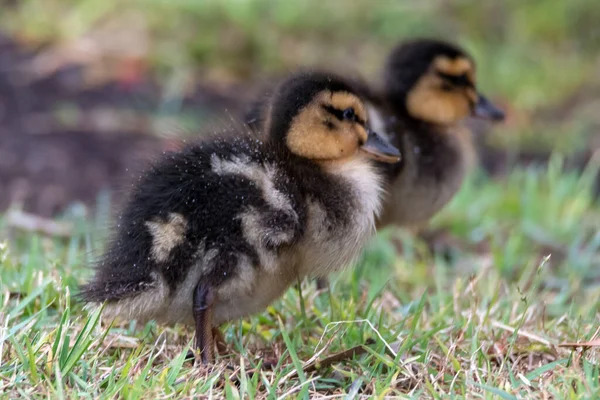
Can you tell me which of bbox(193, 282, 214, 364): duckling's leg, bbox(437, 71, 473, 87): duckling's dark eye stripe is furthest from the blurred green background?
bbox(193, 282, 214, 364): duckling's leg

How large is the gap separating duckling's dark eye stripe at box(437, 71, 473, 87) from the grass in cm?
72

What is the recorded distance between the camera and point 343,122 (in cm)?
284

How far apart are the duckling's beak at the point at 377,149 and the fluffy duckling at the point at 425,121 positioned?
541 millimetres

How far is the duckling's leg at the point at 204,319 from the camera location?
7.82 ft

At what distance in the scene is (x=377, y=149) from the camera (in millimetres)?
2979

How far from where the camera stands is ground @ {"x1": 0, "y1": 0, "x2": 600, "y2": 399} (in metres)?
2.38

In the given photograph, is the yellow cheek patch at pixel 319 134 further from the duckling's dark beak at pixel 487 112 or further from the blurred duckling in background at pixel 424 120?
the duckling's dark beak at pixel 487 112

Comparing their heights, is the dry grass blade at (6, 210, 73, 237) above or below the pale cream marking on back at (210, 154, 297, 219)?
below

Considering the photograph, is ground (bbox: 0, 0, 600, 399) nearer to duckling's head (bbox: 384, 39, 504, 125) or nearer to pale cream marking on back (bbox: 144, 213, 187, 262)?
pale cream marking on back (bbox: 144, 213, 187, 262)

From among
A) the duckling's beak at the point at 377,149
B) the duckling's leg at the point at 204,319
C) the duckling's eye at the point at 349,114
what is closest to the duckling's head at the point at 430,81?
the duckling's beak at the point at 377,149

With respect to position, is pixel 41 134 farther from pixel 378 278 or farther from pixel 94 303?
pixel 94 303

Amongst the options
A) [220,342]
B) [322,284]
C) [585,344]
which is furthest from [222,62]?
[585,344]

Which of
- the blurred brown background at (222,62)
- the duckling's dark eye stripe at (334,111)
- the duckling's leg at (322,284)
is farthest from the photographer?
the blurred brown background at (222,62)

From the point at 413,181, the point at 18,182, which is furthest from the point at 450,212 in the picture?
the point at 18,182
